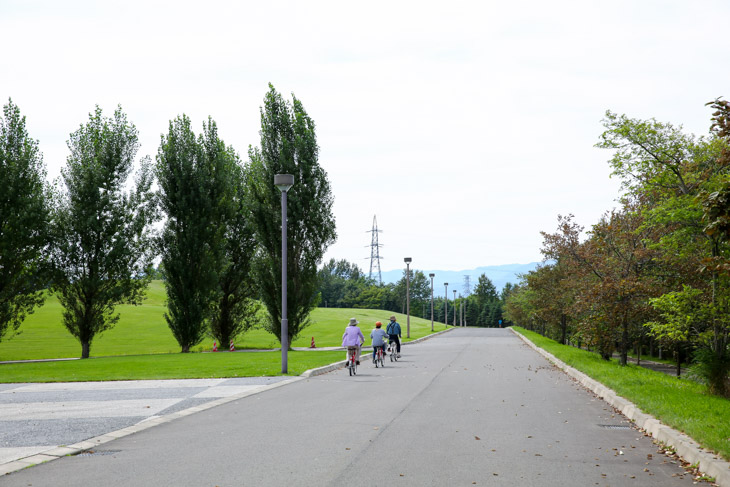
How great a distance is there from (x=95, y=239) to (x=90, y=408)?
22.6m

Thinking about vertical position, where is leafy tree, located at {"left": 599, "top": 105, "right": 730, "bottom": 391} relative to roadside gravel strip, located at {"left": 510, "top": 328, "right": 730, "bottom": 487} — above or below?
above

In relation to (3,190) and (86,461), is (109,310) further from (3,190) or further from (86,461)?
(86,461)

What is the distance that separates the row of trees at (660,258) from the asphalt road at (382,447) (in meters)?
4.15

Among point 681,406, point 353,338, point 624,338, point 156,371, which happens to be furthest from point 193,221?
point 681,406

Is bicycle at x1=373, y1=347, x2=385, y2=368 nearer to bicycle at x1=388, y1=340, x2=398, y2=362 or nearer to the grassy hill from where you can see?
bicycle at x1=388, y1=340, x2=398, y2=362

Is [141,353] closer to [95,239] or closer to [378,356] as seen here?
[95,239]

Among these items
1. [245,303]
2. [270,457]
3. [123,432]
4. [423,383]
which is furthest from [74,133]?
[270,457]

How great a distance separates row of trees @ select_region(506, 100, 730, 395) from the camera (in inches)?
594

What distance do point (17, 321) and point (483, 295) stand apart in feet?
488

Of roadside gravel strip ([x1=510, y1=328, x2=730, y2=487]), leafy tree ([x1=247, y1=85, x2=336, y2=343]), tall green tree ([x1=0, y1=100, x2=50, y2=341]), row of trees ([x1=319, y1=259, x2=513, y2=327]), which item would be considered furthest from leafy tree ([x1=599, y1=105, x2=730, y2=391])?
row of trees ([x1=319, y1=259, x2=513, y2=327])

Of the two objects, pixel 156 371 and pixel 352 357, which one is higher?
pixel 352 357

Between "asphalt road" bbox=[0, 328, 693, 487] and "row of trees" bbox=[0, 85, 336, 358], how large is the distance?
20.5 meters

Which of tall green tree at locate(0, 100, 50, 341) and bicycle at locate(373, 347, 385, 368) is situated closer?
bicycle at locate(373, 347, 385, 368)

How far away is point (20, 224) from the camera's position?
1200 inches
